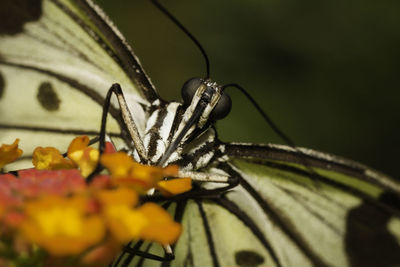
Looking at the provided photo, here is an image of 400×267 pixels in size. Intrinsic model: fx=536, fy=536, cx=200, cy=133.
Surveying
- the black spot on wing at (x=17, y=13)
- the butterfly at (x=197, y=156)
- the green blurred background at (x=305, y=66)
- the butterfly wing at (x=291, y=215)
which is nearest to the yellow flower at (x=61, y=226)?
the butterfly at (x=197, y=156)

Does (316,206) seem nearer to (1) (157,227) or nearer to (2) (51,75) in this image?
(1) (157,227)

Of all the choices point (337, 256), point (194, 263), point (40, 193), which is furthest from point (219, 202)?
point (40, 193)

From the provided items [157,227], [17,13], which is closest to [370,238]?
[157,227]

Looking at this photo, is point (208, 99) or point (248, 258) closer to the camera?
point (208, 99)

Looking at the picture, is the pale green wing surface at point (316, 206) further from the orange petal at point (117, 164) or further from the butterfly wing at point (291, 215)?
the orange petal at point (117, 164)

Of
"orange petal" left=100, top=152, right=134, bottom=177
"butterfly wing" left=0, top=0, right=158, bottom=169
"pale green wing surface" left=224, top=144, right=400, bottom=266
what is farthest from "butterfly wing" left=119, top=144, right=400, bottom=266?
"orange petal" left=100, top=152, right=134, bottom=177

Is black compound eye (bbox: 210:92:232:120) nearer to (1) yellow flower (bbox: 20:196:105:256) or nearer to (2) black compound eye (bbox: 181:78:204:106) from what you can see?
(2) black compound eye (bbox: 181:78:204:106)
